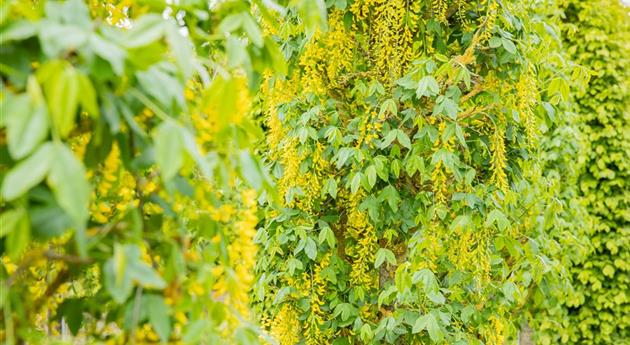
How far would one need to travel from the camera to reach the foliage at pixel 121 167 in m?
0.62

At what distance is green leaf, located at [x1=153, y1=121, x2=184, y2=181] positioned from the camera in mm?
658

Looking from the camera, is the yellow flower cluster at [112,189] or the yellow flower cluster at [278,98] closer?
the yellow flower cluster at [112,189]

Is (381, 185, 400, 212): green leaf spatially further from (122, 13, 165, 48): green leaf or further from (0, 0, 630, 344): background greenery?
(122, 13, 165, 48): green leaf

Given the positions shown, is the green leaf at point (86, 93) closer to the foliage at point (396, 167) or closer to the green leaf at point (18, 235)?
the green leaf at point (18, 235)

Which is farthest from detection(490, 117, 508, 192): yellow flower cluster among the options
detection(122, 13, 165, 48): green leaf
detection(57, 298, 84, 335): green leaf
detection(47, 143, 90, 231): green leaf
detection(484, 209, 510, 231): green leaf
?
detection(47, 143, 90, 231): green leaf

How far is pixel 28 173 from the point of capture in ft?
1.97

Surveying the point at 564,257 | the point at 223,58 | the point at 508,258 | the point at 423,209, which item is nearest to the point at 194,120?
the point at 223,58

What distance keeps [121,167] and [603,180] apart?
16.0ft

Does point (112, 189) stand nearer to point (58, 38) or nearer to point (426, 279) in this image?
point (58, 38)

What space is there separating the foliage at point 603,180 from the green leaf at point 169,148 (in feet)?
15.5

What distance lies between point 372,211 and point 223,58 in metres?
1.04

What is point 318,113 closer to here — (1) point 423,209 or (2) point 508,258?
(1) point 423,209

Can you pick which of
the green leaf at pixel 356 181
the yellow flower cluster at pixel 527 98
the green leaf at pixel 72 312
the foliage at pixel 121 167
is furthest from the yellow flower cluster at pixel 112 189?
the yellow flower cluster at pixel 527 98

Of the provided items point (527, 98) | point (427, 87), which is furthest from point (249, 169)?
point (527, 98)
